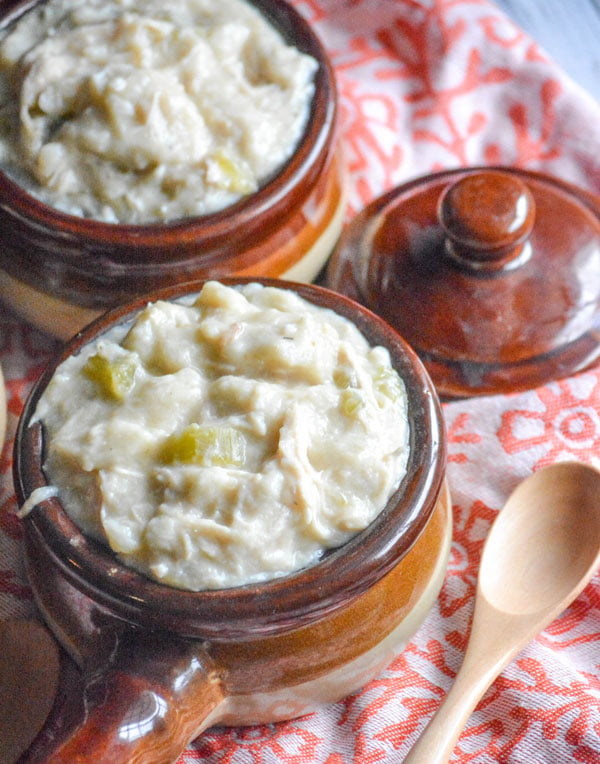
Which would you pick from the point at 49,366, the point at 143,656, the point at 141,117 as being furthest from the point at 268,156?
the point at 143,656

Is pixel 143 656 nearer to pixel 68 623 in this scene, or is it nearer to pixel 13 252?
pixel 68 623

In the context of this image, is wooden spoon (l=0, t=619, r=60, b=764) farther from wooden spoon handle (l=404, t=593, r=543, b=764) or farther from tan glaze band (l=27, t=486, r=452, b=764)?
wooden spoon handle (l=404, t=593, r=543, b=764)

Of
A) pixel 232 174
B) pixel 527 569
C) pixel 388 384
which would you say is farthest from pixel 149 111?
pixel 527 569

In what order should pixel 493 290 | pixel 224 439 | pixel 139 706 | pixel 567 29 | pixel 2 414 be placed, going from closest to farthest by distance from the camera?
pixel 139 706 < pixel 224 439 < pixel 2 414 < pixel 493 290 < pixel 567 29

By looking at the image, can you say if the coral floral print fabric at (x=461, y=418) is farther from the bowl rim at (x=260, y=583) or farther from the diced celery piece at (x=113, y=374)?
the diced celery piece at (x=113, y=374)

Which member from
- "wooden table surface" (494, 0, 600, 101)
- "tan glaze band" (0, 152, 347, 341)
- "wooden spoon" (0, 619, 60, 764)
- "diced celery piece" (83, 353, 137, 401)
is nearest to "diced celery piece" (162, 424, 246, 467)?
"diced celery piece" (83, 353, 137, 401)

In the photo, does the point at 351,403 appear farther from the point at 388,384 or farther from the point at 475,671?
the point at 475,671
